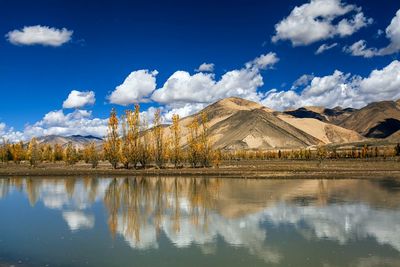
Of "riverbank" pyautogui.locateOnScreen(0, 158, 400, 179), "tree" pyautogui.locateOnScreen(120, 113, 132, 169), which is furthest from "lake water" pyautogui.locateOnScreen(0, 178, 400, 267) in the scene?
"tree" pyautogui.locateOnScreen(120, 113, 132, 169)

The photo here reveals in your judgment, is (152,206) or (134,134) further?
(134,134)

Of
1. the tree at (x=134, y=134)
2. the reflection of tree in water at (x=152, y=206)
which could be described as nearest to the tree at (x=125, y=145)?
the tree at (x=134, y=134)

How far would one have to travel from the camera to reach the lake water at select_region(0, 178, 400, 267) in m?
18.8

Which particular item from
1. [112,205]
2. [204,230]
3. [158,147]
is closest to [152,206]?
[112,205]

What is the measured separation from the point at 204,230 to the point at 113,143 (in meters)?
68.2

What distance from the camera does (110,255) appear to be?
63.8 ft

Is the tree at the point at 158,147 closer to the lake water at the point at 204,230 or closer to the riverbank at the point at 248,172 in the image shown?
the riverbank at the point at 248,172

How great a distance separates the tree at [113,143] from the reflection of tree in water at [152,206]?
39.3 metres

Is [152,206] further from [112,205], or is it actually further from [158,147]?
[158,147]

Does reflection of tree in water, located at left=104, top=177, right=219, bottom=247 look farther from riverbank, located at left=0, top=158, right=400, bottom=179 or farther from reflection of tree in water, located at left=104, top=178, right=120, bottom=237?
riverbank, located at left=0, top=158, right=400, bottom=179

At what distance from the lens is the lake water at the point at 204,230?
18750 mm

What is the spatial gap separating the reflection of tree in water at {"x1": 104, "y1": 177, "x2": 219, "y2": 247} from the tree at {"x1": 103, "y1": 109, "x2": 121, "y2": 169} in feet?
129

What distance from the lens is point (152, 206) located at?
1378 inches

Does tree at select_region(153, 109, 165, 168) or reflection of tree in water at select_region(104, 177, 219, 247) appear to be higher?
tree at select_region(153, 109, 165, 168)
